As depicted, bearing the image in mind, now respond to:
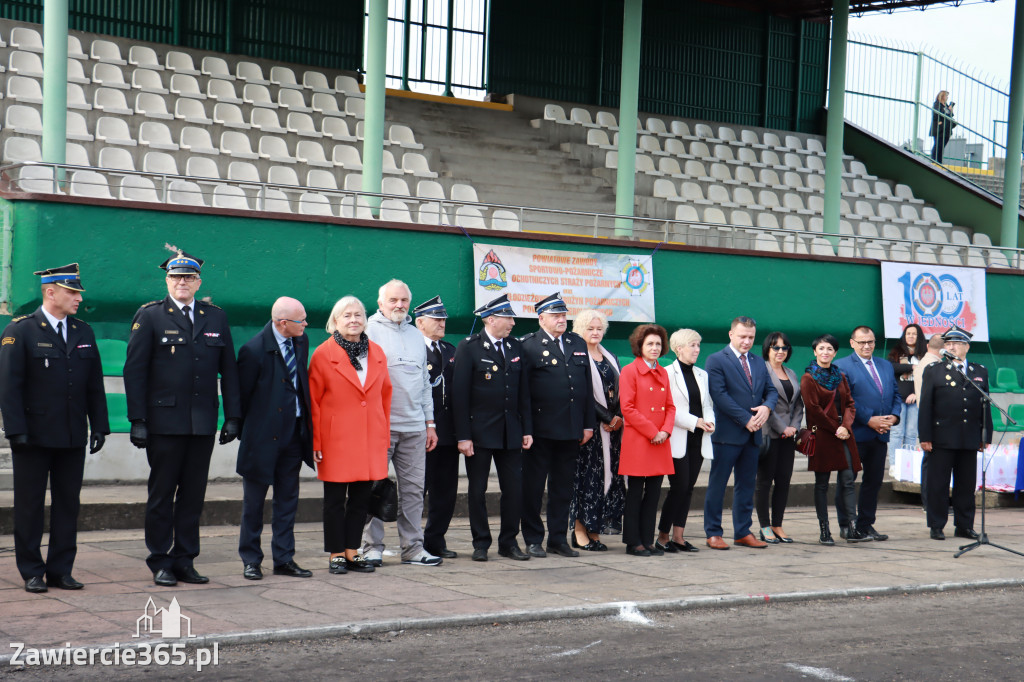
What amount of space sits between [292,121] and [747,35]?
37.7ft

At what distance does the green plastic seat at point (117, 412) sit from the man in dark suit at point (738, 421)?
18.2 feet

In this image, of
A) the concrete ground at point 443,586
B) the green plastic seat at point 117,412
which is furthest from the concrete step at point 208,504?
the green plastic seat at point 117,412

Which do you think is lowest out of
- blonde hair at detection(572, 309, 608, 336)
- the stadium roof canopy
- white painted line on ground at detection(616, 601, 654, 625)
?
white painted line on ground at detection(616, 601, 654, 625)

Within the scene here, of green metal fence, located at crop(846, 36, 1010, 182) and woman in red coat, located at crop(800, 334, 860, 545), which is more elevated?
green metal fence, located at crop(846, 36, 1010, 182)

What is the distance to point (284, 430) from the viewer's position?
7734 millimetres

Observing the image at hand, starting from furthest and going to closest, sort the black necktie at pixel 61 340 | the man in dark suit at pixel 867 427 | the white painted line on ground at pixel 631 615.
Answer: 1. the man in dark suit at pixel 867 427
2. the black necktie at pixel 61 340
3. the white painted line on ground at pixel 631 615

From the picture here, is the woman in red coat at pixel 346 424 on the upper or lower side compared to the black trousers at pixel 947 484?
upper

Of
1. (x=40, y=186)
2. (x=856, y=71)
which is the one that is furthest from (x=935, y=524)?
Result: (x=856, y=71)

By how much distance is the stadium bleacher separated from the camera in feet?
45.6

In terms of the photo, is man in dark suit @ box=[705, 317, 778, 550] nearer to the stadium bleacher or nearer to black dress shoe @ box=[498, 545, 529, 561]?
black dress shoe @ box=[498, 545, 529, 561]

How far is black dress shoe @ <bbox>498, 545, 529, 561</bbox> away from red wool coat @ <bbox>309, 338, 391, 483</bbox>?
139 centimetres

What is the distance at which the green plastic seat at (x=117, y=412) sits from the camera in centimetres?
1119

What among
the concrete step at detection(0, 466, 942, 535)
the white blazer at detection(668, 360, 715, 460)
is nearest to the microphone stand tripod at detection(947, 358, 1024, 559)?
the white blazer at detection(668, 360, 715, 460)

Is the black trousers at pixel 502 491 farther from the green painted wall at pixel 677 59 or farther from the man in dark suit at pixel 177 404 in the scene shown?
the green painted wall at pixel 677 59
